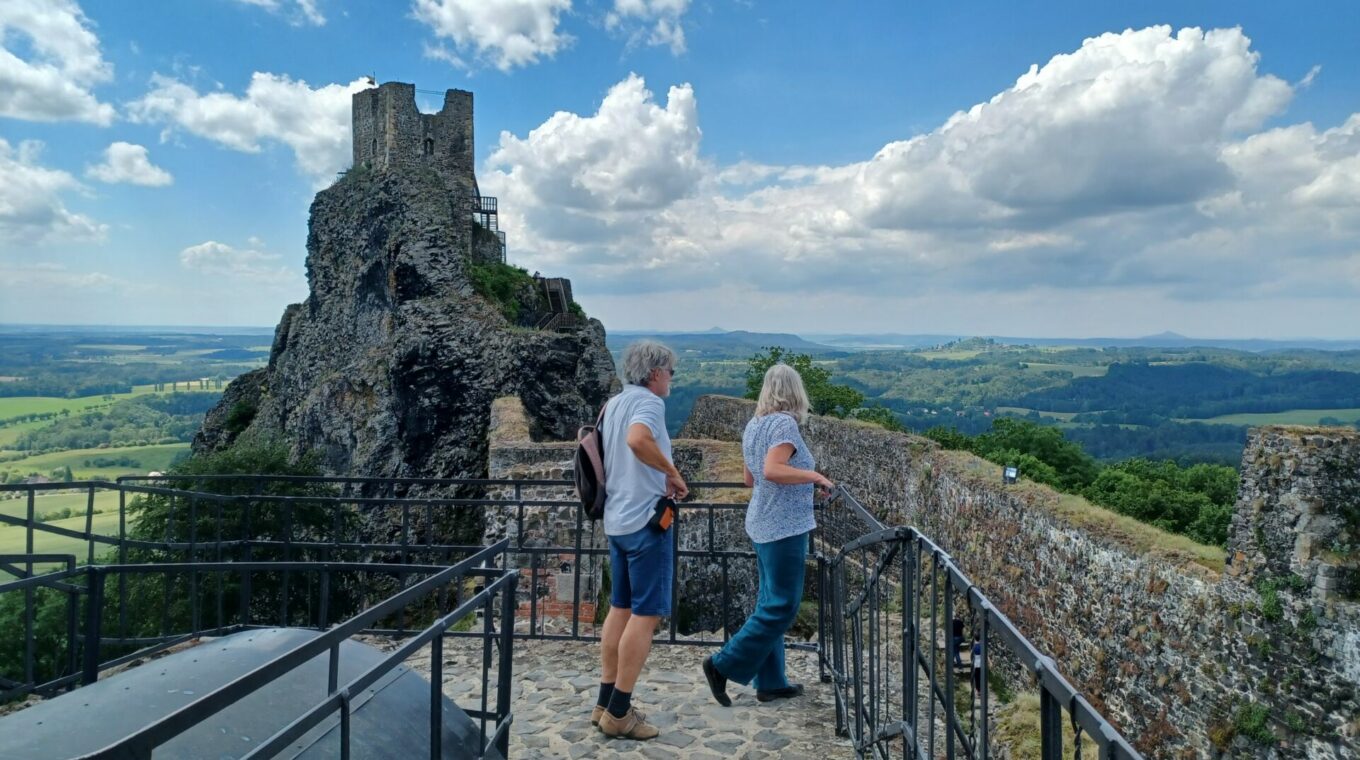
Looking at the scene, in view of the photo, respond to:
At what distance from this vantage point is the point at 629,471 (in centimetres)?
427

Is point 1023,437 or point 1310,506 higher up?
point 1310,506

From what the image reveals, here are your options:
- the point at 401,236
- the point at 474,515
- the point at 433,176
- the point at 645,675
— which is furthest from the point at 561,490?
the point at 433,176

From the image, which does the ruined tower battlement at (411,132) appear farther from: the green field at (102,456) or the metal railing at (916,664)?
the green field at (102,456)

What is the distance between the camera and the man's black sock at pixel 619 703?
14.3ft

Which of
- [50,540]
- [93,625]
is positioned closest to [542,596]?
[93,625]

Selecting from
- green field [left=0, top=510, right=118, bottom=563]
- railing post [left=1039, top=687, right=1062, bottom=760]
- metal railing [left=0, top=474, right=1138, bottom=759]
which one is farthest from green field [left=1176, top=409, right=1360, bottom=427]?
railing post [left=1039, top=687, right=1062, bottom=760]

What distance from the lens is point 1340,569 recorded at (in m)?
6.68

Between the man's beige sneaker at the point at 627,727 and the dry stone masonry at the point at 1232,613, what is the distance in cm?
558

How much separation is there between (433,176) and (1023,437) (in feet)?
77.5

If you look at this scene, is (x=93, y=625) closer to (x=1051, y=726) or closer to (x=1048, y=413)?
(x=1051, y=726)

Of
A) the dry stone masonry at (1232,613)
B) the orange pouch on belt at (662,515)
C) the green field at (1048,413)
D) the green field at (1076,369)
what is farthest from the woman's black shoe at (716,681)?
the green field at (1076,369)

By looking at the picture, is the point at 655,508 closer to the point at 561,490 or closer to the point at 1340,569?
the point at 1340,569

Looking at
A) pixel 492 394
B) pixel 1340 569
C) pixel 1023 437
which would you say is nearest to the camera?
pixel 1340 569

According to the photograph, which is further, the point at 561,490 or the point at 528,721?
the point at 561,490
